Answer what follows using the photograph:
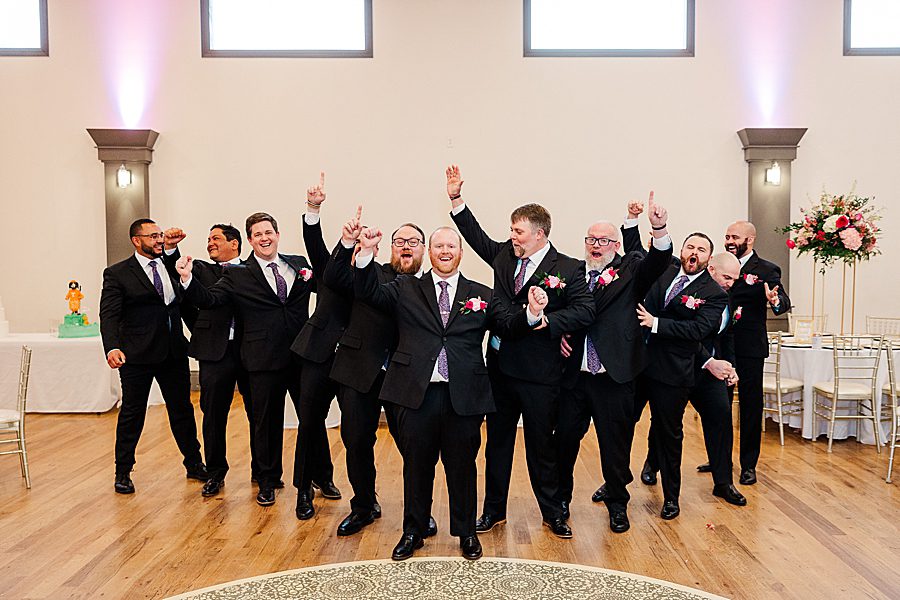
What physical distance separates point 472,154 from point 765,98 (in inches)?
130

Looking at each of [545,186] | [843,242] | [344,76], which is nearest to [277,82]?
[344,76]

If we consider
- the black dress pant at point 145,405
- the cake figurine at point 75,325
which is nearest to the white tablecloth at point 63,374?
the cake figurine at point 75,325

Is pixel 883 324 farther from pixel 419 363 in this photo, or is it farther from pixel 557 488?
pixel 419 363

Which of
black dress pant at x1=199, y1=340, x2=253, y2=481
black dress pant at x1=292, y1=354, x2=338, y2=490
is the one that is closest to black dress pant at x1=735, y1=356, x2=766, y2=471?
black dress pant at x1=292, y1=354, x2=338, y2=490

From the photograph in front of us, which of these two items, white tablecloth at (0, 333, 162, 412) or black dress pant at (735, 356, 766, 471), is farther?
white tablecloth at (0, 333, 162, 412)

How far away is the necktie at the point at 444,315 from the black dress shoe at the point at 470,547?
798 mm

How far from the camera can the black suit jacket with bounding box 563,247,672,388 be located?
13.5ft

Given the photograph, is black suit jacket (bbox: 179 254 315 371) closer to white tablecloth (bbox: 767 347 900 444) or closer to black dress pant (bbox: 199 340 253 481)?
black dress pant (bbox: 199 340 253 481)

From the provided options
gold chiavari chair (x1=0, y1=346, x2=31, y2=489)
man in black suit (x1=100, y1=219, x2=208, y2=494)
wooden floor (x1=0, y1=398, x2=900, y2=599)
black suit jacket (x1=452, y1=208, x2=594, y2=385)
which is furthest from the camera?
gold chiavari chair (x1=0, y1=346, x2=31, y2=489)

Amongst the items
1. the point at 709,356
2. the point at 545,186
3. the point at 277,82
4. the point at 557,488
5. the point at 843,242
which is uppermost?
the point at 277,82

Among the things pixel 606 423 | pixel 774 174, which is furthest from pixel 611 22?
pixel 606 423

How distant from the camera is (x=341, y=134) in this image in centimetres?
916

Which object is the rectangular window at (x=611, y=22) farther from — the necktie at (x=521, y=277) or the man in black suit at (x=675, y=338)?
the necktie at (x=521, y=277)

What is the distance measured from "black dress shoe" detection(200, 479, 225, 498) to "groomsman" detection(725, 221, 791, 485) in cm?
325
